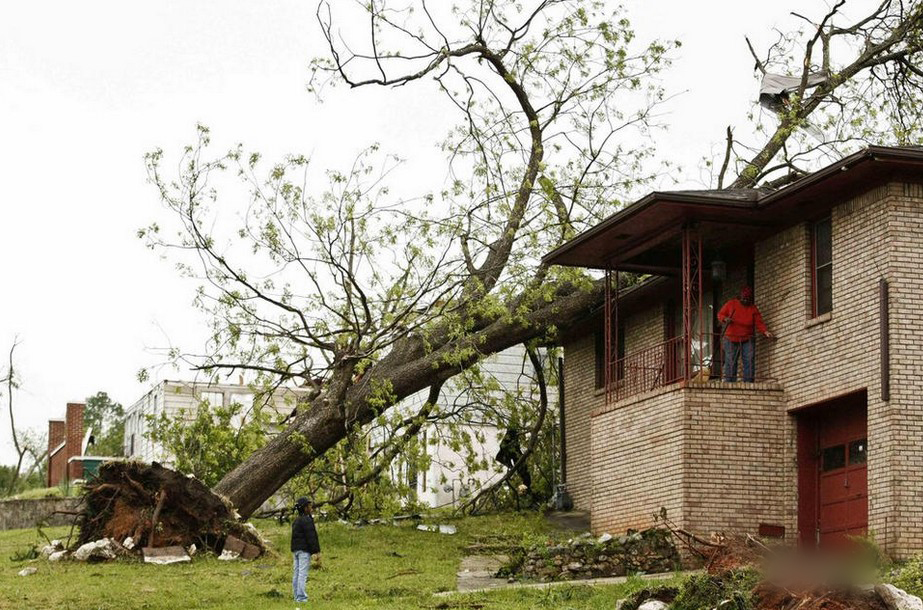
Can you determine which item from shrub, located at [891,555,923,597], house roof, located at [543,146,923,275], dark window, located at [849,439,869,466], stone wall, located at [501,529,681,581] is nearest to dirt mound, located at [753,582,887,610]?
shrub, located at [891,555,923,597]

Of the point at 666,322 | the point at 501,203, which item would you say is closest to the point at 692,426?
the point at 666,322

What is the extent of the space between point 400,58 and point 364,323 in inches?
206

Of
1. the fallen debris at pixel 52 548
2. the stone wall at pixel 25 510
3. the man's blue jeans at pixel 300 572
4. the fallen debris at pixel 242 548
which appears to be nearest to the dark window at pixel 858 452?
the man's blue jeans at pixel 300 572

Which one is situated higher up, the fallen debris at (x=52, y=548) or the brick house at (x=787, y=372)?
the brick house at (x=787, y=372)

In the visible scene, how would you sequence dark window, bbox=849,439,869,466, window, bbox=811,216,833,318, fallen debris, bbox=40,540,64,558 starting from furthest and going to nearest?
1. fallen debris, bbox=40,540,64,558
2. window, bbox=811,216,833,318
3. dark window, bbox=849,439,869,466

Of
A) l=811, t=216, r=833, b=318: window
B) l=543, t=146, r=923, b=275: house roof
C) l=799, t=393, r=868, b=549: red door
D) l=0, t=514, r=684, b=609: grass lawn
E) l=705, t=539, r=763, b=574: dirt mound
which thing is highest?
l=543, t=146, r=923, b=275: house roof

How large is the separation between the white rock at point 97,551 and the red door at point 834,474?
10589mm

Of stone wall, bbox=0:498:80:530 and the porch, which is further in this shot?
stone wall, bbox=0:498:80:530

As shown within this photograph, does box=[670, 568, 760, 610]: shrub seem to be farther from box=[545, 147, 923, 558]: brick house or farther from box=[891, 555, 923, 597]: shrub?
box=[545, 147, 923, 558]: brick house

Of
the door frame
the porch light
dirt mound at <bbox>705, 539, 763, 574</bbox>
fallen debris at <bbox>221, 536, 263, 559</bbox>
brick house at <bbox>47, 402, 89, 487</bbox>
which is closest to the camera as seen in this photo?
dirt mound at <bbox>705, 539, 763, 574</bbox>

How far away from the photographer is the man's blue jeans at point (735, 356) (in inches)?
909

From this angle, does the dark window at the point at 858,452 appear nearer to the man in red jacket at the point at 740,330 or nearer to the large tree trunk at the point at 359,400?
the man in red jacket at the point at 740,330

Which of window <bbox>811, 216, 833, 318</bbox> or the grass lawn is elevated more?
window <bbox>811, 216, 833, 318</bbox>

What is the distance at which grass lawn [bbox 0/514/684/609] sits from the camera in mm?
18250
